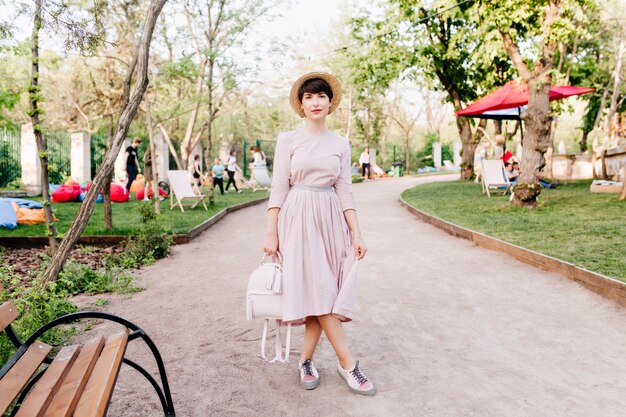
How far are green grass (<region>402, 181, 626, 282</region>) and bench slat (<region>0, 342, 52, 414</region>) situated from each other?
531 cm

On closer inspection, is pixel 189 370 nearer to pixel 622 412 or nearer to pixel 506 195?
pixel 622 412

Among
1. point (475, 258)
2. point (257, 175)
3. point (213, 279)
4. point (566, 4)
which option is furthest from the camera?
point (257, 175)

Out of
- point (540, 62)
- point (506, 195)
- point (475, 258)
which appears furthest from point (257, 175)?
point (475, 258)

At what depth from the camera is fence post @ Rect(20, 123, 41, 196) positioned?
18344 mm

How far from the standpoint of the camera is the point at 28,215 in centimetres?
1087

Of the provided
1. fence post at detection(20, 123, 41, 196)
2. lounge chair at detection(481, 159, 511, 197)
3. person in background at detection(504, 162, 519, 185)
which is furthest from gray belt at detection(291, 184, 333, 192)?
fence post at detection(20, 123, 41, 196)

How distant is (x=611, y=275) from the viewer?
19.0ft

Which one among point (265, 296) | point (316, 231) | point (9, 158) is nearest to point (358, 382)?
point (265, 296)

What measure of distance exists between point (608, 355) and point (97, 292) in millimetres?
4926

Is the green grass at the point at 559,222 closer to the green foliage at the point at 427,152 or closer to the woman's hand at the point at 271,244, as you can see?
the woman's hand at the point at 271,244

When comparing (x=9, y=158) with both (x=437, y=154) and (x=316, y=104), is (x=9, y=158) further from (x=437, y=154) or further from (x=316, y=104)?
(x=437, y=154)

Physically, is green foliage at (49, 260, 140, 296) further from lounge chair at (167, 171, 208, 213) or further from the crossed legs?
lounge chair at (167, 171, 208, 213)

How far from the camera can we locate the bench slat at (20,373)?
6.75 feet

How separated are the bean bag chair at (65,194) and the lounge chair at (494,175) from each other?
39.0ft
